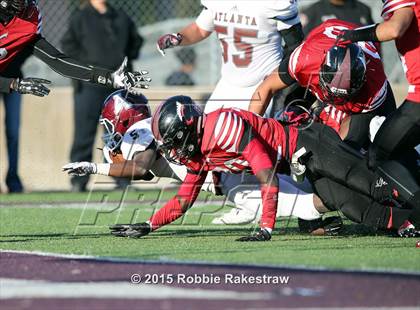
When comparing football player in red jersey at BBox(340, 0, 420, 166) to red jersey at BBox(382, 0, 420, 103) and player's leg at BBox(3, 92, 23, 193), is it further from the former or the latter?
player's leg at BBox(3, 92, 23, 193)

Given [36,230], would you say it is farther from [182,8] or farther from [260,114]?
[182,8]

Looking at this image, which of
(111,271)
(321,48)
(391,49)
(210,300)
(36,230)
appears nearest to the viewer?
(210,300)

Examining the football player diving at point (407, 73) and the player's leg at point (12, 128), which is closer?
the football player diving at point (407, 73)

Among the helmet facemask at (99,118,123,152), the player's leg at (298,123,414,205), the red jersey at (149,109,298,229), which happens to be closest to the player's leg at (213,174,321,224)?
the player's leg at (298,123,414,205)

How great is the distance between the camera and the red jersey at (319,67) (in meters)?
7.46

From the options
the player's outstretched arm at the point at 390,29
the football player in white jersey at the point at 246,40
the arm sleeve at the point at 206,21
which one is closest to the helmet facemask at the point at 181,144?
the player's outstretched arm at the point at 390,29

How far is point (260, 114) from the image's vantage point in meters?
7.92

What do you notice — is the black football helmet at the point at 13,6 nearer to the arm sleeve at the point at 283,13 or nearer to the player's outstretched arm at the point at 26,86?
the player's outstretched arm at the point at 26,86

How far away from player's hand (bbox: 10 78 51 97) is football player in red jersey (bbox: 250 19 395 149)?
1767 millimetres

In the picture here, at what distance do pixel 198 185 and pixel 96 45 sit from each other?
221 inches

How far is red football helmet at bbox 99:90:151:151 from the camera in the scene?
26.3 ft

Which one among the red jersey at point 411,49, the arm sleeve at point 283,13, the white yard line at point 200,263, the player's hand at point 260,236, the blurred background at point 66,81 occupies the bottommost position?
the blurred background at point 66,81

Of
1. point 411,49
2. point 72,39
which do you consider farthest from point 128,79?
point 72,39

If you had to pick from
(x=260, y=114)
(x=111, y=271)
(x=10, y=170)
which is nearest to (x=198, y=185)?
(x=260, y=114)
